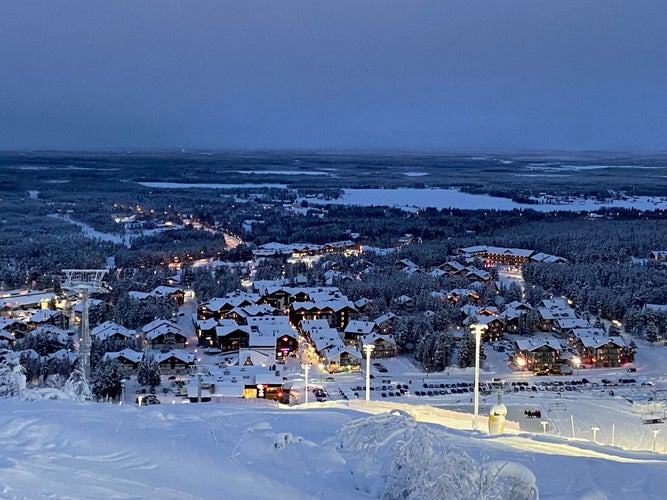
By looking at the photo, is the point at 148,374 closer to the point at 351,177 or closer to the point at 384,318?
the point at 384,318

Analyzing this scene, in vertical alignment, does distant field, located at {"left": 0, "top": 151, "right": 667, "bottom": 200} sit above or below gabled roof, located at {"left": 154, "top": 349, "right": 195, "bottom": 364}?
above

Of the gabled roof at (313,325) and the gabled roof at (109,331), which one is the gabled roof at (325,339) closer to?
the gabled roof at (313,325)

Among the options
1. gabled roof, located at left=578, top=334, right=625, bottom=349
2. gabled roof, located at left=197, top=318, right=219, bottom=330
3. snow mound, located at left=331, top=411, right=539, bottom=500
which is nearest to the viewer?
snow mound, located at left=331, top=411, right=539, bottom=500

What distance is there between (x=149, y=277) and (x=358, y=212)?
35.3 meters

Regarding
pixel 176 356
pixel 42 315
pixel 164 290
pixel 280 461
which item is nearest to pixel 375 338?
pixel 176 356

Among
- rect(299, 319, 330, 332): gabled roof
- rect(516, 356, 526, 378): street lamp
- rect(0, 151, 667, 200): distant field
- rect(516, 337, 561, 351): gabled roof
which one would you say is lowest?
rect(516, 356, 526, 378): street lamp

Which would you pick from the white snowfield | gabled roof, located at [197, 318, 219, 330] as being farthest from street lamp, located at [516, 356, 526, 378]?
the white snowfield

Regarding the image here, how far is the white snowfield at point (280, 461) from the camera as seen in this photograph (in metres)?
4.58

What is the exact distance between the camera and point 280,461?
5652 millimetres

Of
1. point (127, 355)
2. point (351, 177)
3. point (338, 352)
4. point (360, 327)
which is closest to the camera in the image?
point (127, 355)

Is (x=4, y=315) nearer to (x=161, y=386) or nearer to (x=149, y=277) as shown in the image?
(x=149, y=277)

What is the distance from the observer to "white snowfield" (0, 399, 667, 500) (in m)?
4.58

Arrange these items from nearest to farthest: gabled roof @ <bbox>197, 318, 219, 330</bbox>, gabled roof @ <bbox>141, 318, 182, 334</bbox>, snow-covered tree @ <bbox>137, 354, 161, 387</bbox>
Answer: snow-covered tree @ <bbox>137, 354, 161, 387</bbox> → gabled roof @ <bbox>141, 318, 182, 334</bbox> → gabled roof @ <bbox>197, 318, 219, 330</bbox>

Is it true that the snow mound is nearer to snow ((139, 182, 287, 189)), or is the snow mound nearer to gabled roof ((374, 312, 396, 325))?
gabled roof ((374, 312, 396, 325))
